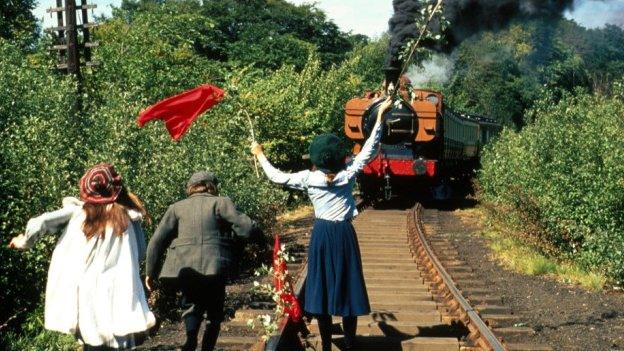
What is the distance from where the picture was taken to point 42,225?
15.5ft

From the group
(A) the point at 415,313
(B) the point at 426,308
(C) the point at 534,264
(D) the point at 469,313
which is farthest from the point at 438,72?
(D) the point at 469,313

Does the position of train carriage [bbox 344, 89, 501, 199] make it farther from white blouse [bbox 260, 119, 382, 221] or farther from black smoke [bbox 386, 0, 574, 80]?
white blouse [bbox 260, 119, 382, 221]

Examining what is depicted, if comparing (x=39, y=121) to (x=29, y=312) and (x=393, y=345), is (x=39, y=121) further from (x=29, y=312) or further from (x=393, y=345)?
(x=393, y=345)

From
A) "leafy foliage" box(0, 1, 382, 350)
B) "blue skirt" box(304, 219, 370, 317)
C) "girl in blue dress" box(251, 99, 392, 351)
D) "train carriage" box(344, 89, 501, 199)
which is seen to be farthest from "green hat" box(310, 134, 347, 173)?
"train carriage" box(344, 89, 501, 199)

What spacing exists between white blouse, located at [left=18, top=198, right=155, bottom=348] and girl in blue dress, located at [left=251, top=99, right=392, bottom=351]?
1.74m

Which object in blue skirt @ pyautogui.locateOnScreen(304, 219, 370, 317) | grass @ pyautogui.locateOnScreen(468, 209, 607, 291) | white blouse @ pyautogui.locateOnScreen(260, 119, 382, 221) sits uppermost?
white blouse @ pyautogui.locateOnScreen(260, 119, 382, 221)

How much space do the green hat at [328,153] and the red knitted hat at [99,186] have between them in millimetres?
1901

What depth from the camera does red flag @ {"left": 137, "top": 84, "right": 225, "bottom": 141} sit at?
7.59m

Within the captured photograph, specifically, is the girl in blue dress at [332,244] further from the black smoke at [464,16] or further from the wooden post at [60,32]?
the wooden post at [60,32]

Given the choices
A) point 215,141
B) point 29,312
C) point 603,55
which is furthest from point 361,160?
point 603,55

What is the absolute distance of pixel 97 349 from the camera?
15.9 ft

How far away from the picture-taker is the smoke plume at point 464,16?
669 inches

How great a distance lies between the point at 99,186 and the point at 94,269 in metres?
0.47

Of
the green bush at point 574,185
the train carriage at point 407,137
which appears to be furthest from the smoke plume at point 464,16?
the green bush at point 574,185
